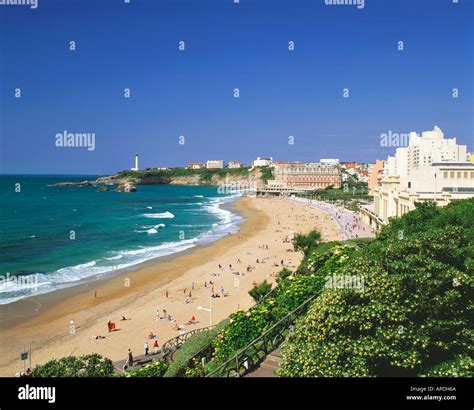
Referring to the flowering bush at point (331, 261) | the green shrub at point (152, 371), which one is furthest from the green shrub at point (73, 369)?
the flowering bush at point (331, 261)

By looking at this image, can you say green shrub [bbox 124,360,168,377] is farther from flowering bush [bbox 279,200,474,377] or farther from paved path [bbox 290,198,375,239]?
paved path [bbox 290,198,375,239]

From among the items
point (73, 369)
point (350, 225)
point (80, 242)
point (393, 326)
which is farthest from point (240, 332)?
point (350, 225)

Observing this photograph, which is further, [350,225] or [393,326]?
[350,225]

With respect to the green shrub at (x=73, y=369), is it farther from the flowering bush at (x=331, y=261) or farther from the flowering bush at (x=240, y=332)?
the flowering bush at (x=331, y=261)

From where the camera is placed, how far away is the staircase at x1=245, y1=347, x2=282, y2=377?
9.79 m

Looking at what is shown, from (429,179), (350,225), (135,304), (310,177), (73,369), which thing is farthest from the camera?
(310,177)

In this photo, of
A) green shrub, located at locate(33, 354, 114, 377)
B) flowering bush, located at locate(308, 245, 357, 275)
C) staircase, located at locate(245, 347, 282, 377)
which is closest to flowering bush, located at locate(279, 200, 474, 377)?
staircase, located at locate(245, 347, 282, 377)

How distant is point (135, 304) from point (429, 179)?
71.6ft

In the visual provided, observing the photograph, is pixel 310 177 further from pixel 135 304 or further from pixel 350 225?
pixel 135 304

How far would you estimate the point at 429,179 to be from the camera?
2975 cm

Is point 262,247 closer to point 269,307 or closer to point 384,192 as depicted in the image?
point 384,192

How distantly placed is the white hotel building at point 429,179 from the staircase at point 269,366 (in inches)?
769

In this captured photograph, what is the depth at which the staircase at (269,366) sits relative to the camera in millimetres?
9789
